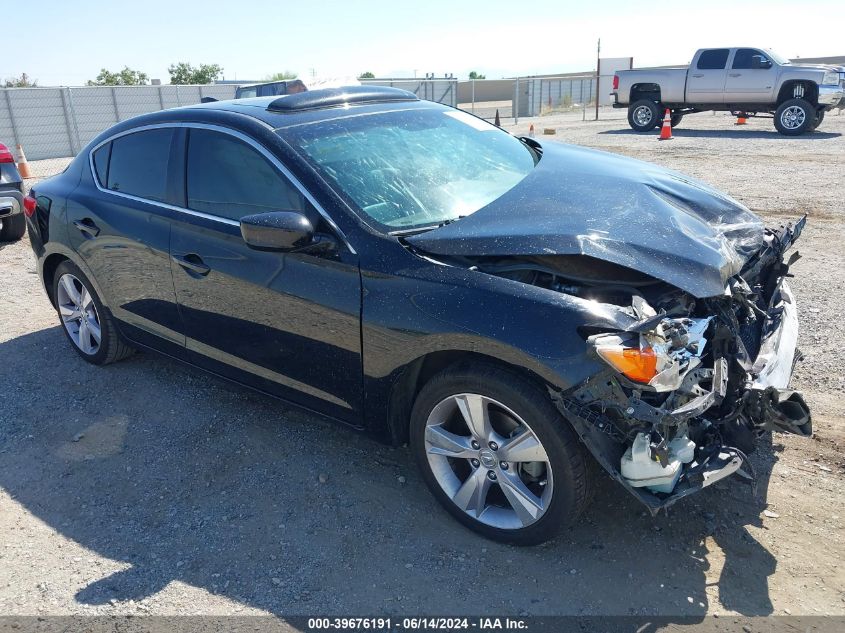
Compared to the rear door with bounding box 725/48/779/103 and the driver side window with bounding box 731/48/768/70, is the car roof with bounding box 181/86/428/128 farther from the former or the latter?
the driver side window with bounding box 731/48/768/70

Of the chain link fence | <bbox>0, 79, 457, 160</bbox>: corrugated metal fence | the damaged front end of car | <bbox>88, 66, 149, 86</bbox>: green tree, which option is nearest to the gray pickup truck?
the chain link fence

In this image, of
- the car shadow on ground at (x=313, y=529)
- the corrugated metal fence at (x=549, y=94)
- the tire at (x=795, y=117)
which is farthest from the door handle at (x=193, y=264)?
the corrugated metal fence at (x=549, y=94)

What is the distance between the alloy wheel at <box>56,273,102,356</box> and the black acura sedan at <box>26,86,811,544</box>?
0.58m

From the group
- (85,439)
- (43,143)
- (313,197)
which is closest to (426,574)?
(313,197)

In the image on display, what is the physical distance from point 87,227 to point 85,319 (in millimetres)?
750

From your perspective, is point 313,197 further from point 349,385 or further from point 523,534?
point 523,534

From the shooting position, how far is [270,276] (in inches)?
135

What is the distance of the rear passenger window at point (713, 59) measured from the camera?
60.0ft

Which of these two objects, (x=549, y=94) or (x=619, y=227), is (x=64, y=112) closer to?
(x=619, y=227)

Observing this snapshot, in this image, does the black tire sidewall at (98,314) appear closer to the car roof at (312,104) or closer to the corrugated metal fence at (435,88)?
the car roof at (312,104)

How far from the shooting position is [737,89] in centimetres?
1819

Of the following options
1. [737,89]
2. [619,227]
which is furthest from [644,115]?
[619,227]

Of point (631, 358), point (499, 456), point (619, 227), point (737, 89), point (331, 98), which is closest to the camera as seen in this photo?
point (631, 358)

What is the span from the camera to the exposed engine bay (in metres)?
2.54
